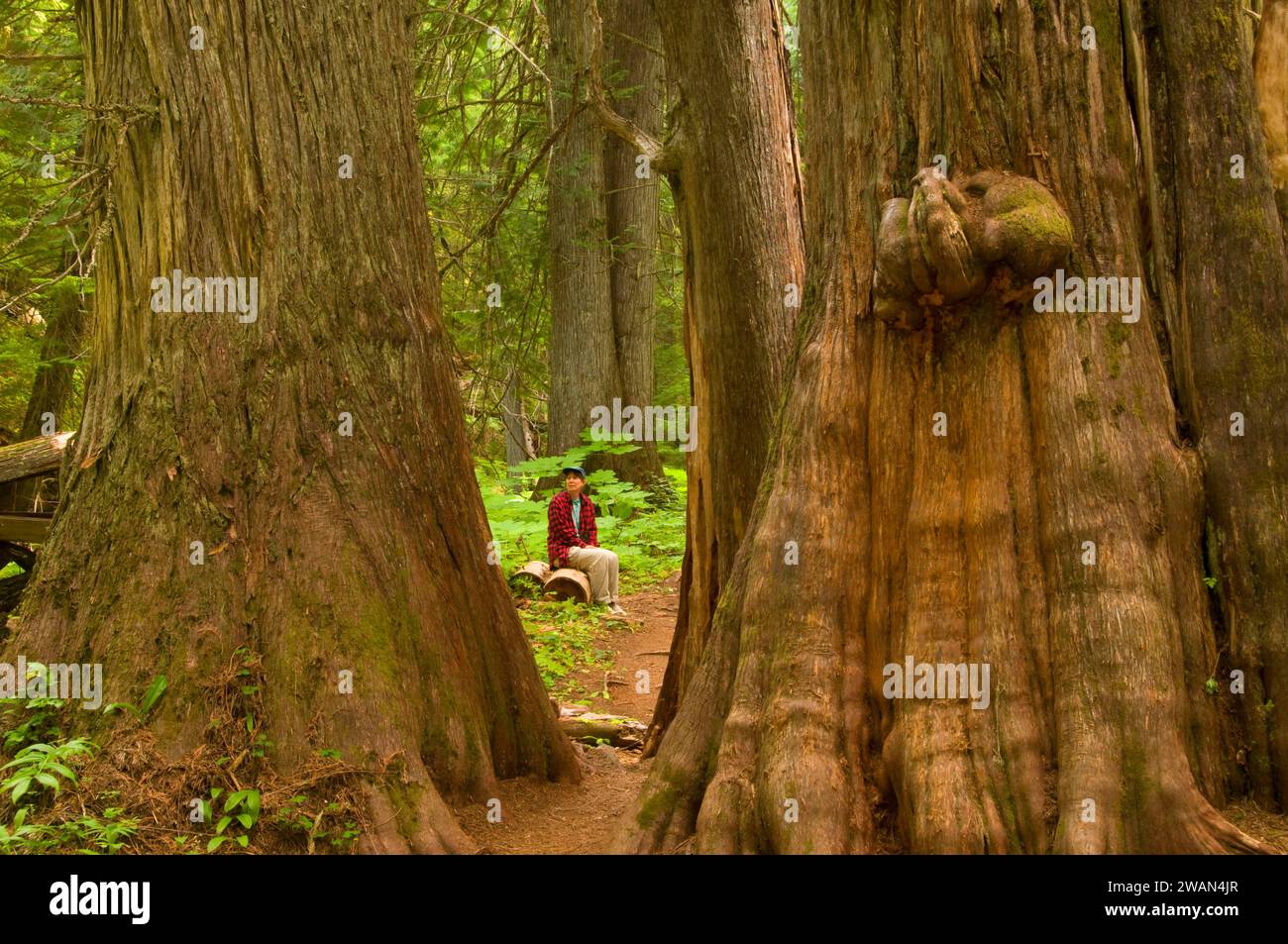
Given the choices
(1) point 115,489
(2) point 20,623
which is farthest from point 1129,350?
(2) point 20,623

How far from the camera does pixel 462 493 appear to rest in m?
5.02

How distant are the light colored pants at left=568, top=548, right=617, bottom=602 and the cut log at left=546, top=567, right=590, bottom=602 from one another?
8 centimetres

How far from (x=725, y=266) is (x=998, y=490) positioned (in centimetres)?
307

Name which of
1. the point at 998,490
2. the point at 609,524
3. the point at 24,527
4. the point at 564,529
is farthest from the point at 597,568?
the point at 998,490

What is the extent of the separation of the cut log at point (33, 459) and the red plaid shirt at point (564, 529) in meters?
4.43

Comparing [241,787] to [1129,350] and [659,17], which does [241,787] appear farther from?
[659,17]

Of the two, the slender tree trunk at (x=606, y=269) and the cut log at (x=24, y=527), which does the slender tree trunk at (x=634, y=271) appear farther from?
the cut log at (x=24, y=527)

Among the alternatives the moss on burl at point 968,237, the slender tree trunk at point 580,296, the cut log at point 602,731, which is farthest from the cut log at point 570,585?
the moss on burl at point 968,237

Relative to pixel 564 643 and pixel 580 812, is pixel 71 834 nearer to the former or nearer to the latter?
pixel 580 812

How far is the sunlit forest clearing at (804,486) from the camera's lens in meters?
3.61

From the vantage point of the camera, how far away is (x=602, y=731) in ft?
22.9

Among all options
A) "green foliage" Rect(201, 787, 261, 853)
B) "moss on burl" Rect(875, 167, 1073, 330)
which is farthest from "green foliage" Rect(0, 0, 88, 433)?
"moss on burl" Rect(875, 167, 1073, 330)

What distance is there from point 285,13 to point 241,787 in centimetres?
322

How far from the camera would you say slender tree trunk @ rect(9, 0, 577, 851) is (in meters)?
4.19
